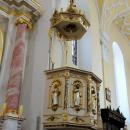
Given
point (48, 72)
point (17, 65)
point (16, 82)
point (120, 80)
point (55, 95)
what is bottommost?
point (55, 95)

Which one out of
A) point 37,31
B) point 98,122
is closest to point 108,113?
point 98,122

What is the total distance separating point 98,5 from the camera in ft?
31.1

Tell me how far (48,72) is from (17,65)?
74cm

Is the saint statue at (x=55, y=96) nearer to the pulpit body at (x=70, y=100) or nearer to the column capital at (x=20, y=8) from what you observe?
the pulpit body at (x=70, y=100)

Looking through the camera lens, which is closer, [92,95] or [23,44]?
[92,95]

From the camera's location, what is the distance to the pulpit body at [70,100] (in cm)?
478

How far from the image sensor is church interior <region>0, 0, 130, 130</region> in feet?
16.2

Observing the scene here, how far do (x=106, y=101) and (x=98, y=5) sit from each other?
12.2ft

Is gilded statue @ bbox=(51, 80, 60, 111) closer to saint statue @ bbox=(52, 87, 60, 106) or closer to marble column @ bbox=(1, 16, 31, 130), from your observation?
saint statue @ bbox=(52, 87, 60, 106)

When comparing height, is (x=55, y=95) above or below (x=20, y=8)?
below

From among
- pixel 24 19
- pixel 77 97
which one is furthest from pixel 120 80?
pixel 77 97

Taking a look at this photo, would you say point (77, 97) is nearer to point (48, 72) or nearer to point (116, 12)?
point (48, 72)

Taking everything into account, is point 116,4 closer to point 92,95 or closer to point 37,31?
point 37,31

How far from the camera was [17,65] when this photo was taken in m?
5.51
